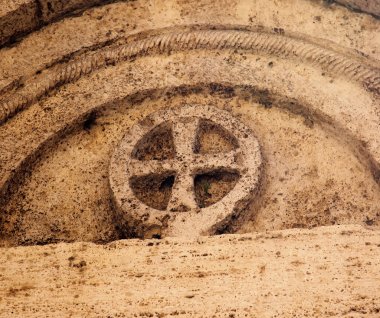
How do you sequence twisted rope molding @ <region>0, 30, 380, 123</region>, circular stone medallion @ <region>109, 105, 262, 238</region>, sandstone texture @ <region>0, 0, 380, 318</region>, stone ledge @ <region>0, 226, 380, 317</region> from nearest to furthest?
stone ledge @ <region>0, 226, 380, 317</region> → sandstone texture @ <region>0, 0, 380, 318</region> → circular stone medallion @ <region>109, 105, 262, 238</region> → twisted rope molding @ <region>0, 30, 380, 123</region>

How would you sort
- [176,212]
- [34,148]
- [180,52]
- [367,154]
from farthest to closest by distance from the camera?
[180,52]
[34,148]
[367,154]
[176,212]

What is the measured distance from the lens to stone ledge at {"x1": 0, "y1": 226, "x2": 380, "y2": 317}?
173 cm

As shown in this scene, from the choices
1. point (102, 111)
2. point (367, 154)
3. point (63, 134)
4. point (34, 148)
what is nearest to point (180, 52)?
point (102, 111)

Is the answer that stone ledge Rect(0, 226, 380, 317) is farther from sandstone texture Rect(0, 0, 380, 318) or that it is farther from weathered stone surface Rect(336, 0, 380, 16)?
weathered stone surface Rect(336, 0, 380, 16)

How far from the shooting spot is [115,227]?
111 inches

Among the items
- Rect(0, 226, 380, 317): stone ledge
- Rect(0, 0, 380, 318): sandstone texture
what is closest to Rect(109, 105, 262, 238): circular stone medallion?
Rect(0, 0, 380, 318): sandstone texture

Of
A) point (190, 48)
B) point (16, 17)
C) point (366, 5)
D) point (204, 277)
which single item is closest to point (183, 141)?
point (190, 48)

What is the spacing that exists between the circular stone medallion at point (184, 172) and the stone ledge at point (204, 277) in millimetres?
558

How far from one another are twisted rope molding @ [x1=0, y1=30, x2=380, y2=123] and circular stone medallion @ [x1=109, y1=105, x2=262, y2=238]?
1.93ft

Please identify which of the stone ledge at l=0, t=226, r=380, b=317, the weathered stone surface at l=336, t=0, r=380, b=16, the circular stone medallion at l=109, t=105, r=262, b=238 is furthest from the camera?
the weathered stone surface at l=336, t=0, r=380, b=16

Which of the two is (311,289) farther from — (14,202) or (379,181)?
(14,202)

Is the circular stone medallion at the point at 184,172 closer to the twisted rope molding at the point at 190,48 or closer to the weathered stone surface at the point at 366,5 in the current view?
the twisted rope molding at the point at 190,48

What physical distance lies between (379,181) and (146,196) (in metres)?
1.48

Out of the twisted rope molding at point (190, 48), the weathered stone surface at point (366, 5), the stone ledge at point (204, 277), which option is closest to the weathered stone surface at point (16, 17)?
the twisted rope molding at point (190, 48)
